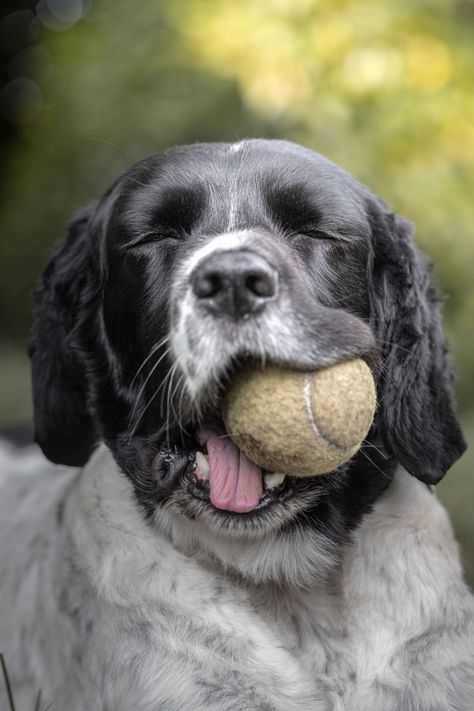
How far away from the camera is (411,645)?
2842 mm

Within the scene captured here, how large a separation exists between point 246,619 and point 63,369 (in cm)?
99

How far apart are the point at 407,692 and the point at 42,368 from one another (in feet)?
4.83

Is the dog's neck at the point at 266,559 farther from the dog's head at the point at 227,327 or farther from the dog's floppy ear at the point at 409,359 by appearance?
the dog's floppy ear at the point at 409,359

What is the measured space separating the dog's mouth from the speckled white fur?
0.18 m

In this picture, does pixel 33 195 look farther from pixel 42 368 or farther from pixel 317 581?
pixel 317 581

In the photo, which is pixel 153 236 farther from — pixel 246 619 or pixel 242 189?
pixel 246 619

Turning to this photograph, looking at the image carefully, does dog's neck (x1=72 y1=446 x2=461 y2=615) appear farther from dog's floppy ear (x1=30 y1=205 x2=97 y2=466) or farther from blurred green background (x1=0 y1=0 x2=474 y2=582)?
blurred green background (x1=0 y1=0 x2=474 y2=582)

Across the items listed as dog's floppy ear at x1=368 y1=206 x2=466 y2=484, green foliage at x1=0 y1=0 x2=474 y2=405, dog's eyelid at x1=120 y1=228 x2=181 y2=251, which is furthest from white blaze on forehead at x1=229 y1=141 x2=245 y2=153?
green foliage at x1=0 y1=0 x2=474 y2=405

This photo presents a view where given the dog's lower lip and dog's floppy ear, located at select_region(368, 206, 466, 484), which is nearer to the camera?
the dog's lower lip

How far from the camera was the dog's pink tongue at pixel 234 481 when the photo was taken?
274 centimetres

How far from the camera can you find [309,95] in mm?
6344

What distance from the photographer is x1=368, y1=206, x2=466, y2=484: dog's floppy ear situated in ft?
10.1

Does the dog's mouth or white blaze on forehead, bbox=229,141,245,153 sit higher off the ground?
white blaze on forehead, bbox=229,141,245,153

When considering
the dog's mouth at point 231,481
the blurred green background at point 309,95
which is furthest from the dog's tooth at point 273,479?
the blurred green background at point 309,95
